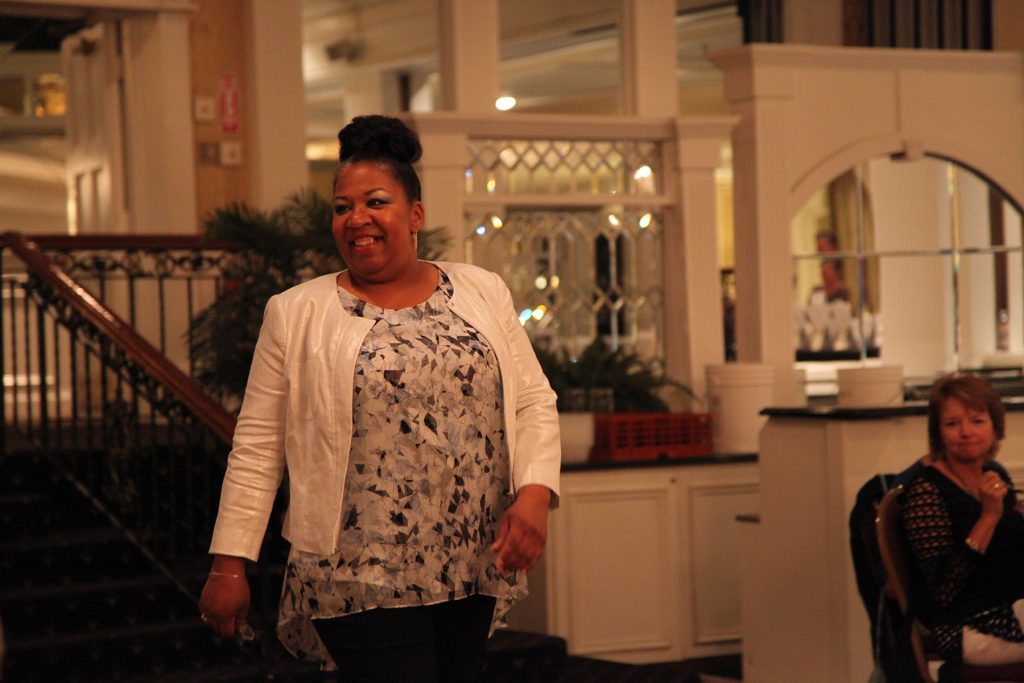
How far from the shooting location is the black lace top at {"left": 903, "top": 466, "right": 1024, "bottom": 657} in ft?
11.5

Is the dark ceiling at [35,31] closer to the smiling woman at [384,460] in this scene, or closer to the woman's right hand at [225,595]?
the smiling woman at [384,460]

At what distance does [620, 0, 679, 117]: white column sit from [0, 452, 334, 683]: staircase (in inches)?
119

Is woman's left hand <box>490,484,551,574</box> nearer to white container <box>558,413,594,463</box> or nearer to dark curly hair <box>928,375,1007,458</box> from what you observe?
dark curly hair <box>928,375,1007,458</box>

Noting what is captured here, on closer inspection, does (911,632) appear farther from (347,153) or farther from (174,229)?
(174,229)

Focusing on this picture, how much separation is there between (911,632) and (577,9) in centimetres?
483

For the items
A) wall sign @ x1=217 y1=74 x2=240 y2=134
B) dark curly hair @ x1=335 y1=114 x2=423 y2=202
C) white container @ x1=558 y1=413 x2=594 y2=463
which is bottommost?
white container @ x1=558 y1=413 x2=594 y2=463

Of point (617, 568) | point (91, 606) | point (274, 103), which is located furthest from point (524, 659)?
point (274, 103)

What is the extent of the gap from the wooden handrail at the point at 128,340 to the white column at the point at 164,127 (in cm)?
152

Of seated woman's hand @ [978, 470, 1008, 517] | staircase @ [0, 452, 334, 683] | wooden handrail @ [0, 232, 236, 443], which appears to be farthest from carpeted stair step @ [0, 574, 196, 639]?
seated woman's hand @ [978, 470, 1008, 517]

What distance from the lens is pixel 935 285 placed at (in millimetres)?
7586

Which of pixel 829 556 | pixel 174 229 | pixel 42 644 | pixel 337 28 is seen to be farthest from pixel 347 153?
pixel 337 28

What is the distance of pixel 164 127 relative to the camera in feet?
23.5

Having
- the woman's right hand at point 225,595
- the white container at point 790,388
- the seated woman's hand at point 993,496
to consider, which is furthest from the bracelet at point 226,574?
the white container at point 790,388

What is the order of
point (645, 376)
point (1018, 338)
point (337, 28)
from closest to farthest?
point (645, 376) → point (1018, 338) → point (337, 28)
